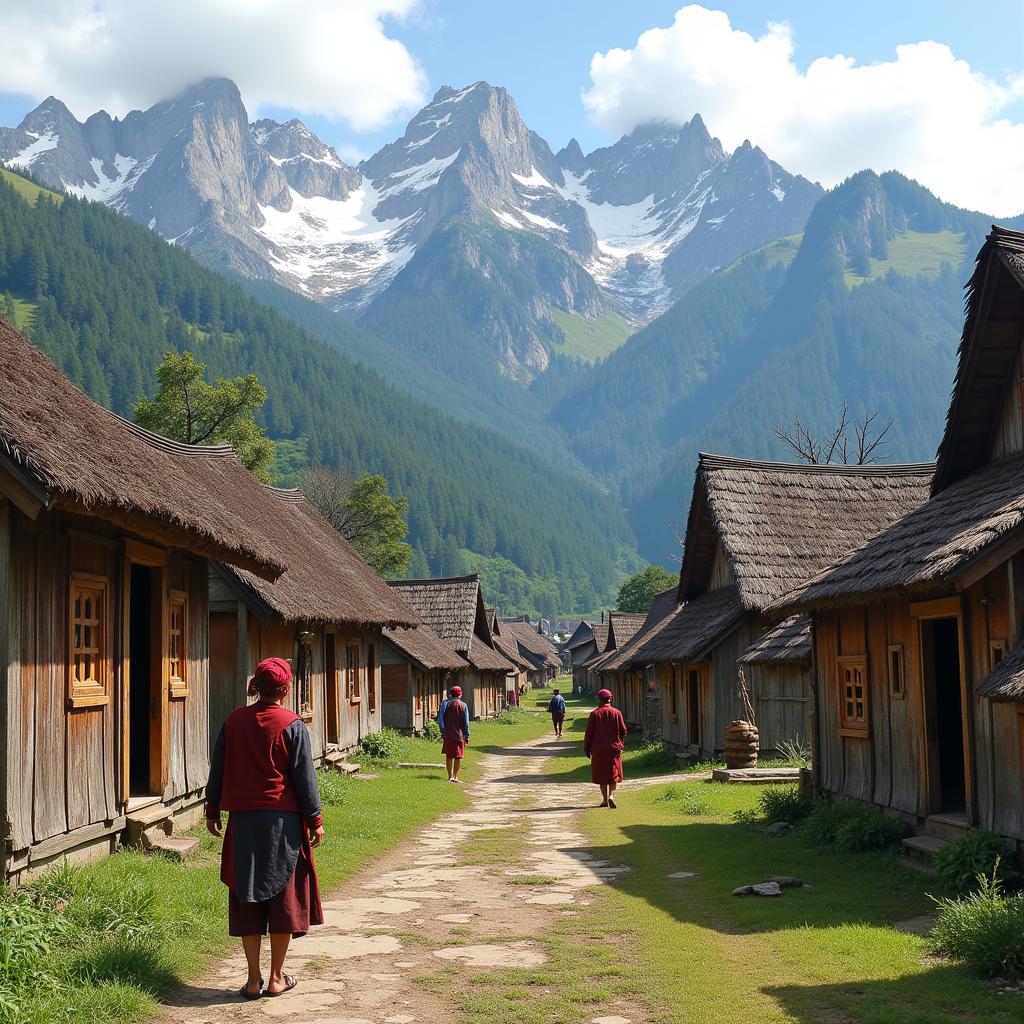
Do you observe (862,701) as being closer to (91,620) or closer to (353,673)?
(91,620)

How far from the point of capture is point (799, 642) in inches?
765

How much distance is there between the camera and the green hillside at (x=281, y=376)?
436ft

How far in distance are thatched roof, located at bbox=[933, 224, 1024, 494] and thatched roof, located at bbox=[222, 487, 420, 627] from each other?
915 cm

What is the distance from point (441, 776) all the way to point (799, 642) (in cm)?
727

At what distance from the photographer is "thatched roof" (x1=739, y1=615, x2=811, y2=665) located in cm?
1909

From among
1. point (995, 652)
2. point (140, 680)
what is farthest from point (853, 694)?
point (140, 680)

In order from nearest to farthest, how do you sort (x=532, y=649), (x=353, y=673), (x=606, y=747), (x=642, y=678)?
1. (x=606, y=747)
2. (x=353, y=673)
3. (x=642, y=678)
4. (x=532, y=649)

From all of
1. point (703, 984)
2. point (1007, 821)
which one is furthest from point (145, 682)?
point (1007, 821)

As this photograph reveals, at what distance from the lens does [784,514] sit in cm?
2353

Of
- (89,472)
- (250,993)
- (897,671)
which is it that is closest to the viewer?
(250,993)

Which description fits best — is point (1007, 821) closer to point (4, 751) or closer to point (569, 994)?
point (569, 994)

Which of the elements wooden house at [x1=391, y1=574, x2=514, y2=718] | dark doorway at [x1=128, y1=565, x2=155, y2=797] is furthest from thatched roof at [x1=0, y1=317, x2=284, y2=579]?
wooden house at [x1=391, y1=574, x2=514, y2=718]

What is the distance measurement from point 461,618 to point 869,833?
101 feet

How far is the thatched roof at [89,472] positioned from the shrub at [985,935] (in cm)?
670
